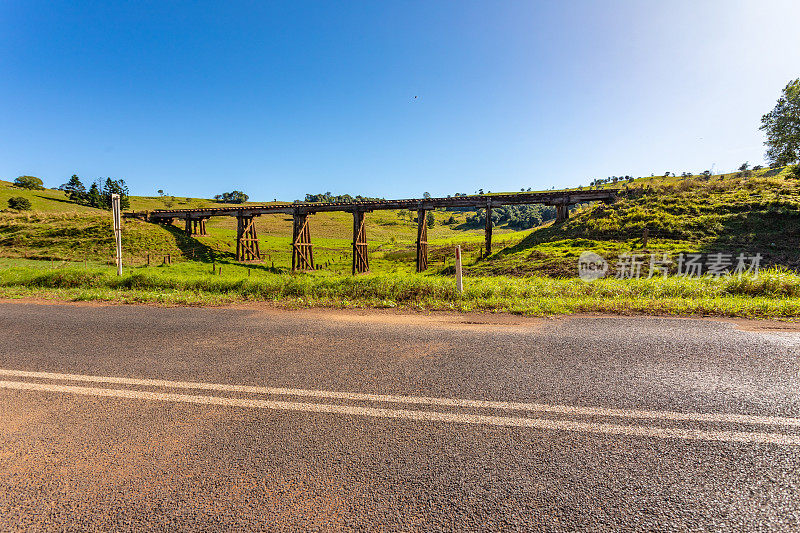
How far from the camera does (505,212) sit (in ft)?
425

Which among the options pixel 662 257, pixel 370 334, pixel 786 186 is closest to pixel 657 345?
pixel 370 334

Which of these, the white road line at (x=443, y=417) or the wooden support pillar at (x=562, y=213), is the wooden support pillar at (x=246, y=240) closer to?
the wooden support pillar at (x=562, y=213)

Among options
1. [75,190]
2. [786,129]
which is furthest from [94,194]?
[786,129]

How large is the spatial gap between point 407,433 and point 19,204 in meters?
99.1

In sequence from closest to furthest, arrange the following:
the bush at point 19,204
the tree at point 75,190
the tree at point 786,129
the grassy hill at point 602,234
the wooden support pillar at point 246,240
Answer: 1. the grassy hill at point 602,234
2. the tree at point 786,129
3. the wooden support pillar at point 246,240
4. the bush at point 19,204
5. the tree at point 75,190

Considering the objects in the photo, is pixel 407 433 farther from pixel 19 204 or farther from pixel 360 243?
pixel 19 204

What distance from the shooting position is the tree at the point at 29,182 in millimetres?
101250

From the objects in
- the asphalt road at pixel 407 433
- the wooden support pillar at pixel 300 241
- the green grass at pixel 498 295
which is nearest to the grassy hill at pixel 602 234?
the wooden support pillar at pixel 300 241

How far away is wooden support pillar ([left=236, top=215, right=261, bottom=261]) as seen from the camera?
125ft

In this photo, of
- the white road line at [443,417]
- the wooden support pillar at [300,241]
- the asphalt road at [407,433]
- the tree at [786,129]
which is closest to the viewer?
the asphalt road at [407,433]

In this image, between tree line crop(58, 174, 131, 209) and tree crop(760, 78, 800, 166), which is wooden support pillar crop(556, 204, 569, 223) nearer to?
tree crop(760, 78, 800, 166)

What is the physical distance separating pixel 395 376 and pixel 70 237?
157 feet

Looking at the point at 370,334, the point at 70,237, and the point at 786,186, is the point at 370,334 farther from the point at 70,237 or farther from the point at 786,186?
the point at 70,237

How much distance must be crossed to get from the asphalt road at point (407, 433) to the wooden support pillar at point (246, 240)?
35688 millimetres
